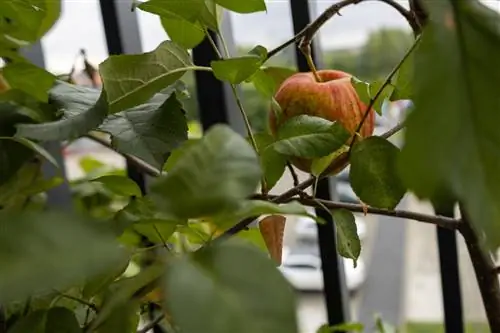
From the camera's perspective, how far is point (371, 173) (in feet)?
1.46

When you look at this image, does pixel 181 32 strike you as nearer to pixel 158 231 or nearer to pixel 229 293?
pixel 158 231

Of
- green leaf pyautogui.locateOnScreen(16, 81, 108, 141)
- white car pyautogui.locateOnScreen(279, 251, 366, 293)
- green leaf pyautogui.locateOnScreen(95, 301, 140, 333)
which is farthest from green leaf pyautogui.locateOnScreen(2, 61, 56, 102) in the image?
white car pyautogui.locateOnScreen(279, 251, 366, 293)

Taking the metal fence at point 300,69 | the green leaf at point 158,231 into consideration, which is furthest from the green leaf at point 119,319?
the metal fence at point 300,69

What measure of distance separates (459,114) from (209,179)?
0.09 meters

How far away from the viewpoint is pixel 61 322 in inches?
15.9

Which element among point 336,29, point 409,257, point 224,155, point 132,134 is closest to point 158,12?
point 132,134

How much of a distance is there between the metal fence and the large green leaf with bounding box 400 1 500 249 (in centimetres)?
61

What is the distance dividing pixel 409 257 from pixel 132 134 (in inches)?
33.5

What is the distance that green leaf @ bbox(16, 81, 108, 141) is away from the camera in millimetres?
383

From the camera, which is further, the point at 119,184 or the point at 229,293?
the point at 119,184

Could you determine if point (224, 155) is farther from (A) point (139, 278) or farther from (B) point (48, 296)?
(B) point (48, 296)

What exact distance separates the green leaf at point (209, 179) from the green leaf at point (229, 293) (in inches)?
0.8

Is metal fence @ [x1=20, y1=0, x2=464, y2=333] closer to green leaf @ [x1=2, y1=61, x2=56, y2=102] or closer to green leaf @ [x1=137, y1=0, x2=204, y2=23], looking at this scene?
green leaf @ [x1=2, y1=61, x2=56, y2=102]

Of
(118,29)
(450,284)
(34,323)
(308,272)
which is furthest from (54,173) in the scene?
(34,323)
